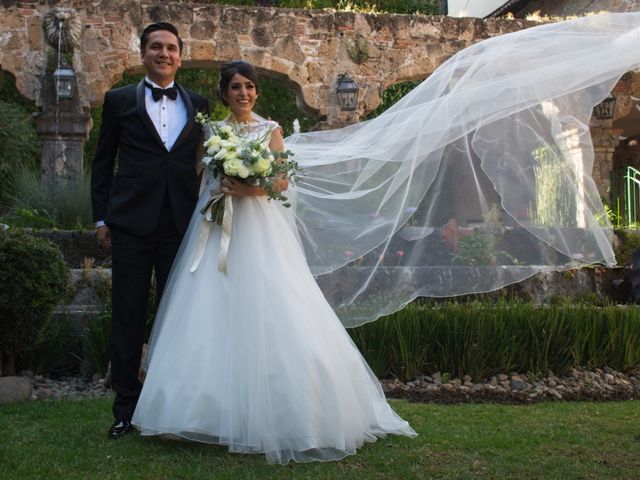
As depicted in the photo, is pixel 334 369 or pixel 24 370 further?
pixel 24 370

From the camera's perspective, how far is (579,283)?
28.0 feet

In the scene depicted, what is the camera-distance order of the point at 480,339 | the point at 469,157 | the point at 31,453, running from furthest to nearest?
the point at 480,339
the point at 469,157
the point at 31,453

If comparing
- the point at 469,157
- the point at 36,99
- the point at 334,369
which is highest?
the point at 36,99

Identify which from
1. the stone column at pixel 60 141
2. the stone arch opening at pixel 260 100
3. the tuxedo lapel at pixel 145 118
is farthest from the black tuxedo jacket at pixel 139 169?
the stone arch opening at pixel 260 100

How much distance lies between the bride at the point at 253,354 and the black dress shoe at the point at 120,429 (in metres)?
0.25

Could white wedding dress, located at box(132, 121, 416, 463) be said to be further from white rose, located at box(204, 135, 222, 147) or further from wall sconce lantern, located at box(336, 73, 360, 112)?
wall sconce lantern, located at box(336, 73, 360, 112)

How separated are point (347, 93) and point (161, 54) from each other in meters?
7.84

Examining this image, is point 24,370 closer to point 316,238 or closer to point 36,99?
point 316,238

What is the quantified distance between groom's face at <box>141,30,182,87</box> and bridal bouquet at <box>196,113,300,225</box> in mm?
274

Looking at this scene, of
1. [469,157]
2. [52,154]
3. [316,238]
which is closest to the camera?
[469,157]

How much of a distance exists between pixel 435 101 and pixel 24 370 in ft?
12.5

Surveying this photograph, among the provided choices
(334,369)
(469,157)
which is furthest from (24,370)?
(469,157)

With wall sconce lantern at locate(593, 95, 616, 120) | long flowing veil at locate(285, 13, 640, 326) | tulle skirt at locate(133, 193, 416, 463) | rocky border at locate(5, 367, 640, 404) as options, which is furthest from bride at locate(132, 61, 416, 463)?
wall sconce lantern at locate(593, 95, 616, 120)

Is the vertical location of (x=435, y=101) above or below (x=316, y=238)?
above
